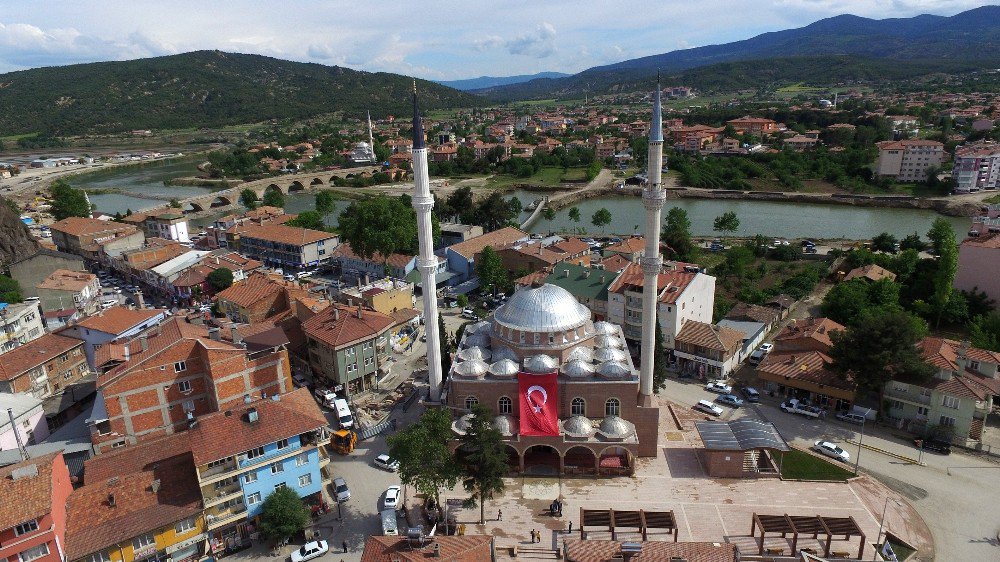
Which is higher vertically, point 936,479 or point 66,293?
point 66,293

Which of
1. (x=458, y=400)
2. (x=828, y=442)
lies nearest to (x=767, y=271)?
(x=828, y=442)

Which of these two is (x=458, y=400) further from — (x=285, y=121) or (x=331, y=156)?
(x=285, y=121)

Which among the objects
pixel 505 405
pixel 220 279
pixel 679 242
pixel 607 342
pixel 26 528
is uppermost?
pixel 220 279

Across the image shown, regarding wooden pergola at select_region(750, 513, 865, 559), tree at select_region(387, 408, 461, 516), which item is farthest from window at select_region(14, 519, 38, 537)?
wooden pergola at select_region(750, 513, 865, 559)

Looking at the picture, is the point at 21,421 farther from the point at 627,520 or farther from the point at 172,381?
the point at 627,520

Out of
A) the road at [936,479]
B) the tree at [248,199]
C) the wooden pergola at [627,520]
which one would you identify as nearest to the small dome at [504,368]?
the wooden pergola at [627,520]

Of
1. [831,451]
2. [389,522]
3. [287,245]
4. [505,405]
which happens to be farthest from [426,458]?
[287,245]
